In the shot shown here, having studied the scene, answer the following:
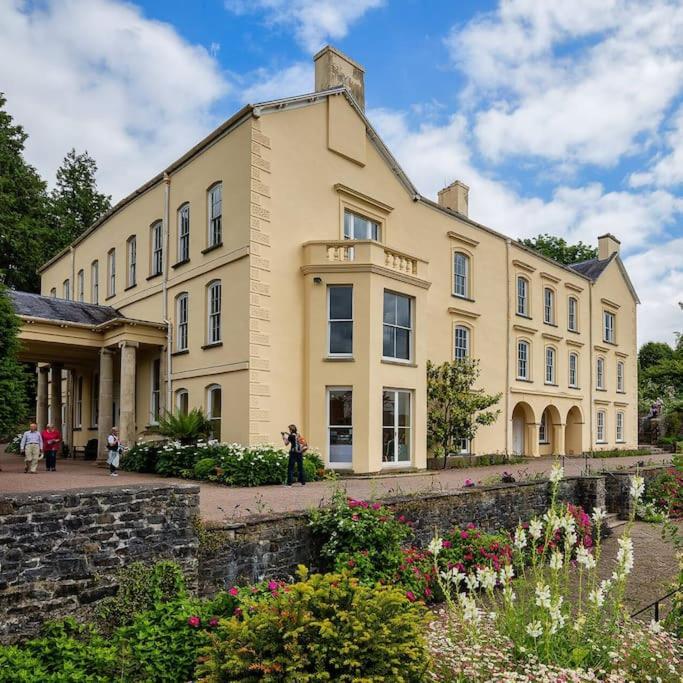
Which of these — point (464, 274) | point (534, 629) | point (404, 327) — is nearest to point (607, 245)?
point (464, 274)

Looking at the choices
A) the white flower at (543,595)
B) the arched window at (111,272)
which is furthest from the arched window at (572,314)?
the white flower at (543,595)

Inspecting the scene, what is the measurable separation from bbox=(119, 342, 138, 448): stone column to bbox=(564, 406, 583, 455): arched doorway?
840 inches

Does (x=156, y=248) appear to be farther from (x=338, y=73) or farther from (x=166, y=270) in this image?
(x=338, y=73)

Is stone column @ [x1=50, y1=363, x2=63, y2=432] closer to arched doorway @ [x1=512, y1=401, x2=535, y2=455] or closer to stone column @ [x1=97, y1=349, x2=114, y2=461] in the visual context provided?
stone column @ [x1=97, y1=349, x2=114, y2=461]

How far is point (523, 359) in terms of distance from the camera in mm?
26547

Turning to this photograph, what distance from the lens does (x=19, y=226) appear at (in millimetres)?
31297

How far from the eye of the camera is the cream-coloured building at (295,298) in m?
16.5

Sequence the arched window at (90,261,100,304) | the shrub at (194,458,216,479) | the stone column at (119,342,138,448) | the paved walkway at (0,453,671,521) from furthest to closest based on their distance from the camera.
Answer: the arched window at (90,261,100,304)
the stone column at (119,342,138,448)
the shrub at (194,458,216,479)
the paved walkway at (0,453,671,521)

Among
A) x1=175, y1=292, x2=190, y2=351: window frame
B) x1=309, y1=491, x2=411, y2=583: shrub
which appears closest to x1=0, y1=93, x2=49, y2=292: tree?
x1=175, y1=292, x2=190, y2=351: window frame

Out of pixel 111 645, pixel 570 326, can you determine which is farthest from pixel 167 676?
pixel 570 326

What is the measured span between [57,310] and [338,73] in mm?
12393

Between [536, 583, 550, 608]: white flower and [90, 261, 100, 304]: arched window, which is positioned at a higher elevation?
[90, 261, 100, 304]: arched window

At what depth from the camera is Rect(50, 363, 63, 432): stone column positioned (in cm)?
2504

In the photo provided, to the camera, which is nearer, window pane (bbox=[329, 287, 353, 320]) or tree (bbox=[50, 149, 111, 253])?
window pane (bbox=[329, 287, 353, 320])
